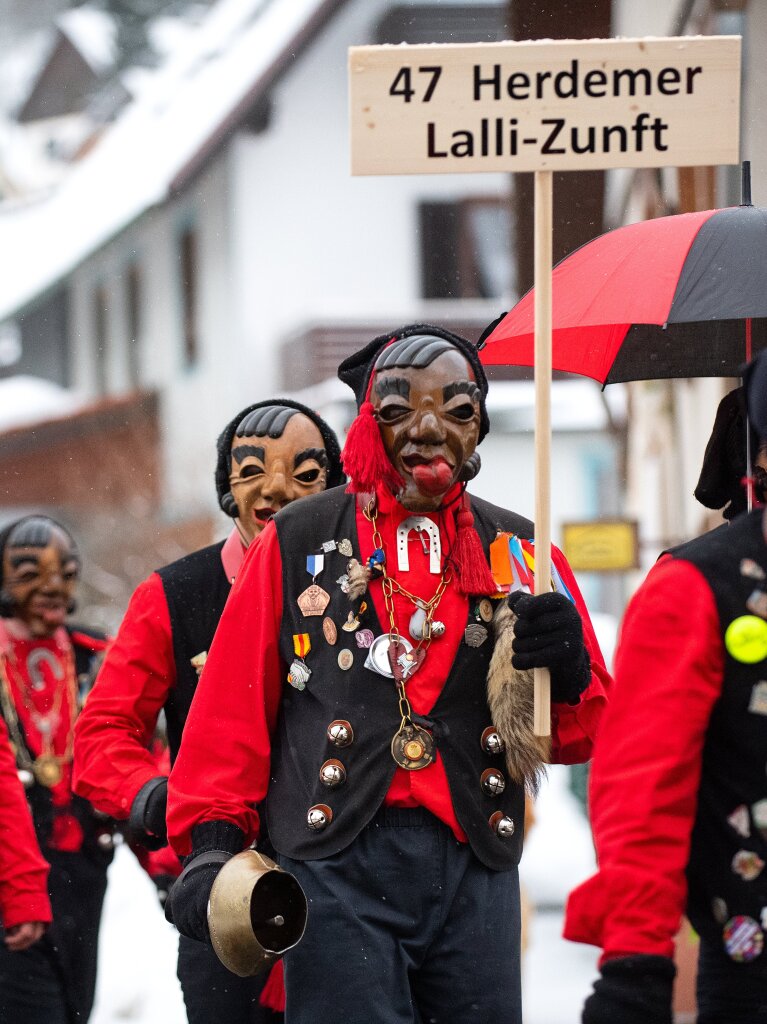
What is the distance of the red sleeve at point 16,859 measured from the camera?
16.1 ft

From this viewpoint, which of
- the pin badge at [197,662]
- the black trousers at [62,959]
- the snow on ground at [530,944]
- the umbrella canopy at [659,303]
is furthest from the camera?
the snow on ground at [530,944]

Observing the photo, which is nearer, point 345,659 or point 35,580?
point 345,659

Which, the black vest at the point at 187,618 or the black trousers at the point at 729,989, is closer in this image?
the black trousers at the point at 729,989

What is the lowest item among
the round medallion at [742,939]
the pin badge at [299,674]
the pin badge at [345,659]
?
the round medallion at [742,939]

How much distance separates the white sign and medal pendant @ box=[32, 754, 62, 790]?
2605mm

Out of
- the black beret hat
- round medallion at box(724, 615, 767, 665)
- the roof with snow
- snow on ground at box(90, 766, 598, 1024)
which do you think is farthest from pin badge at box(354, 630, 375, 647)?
the roof with snow

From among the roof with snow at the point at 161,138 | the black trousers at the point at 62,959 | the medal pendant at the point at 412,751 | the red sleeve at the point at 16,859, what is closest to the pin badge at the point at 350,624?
the medal pendant at the point at 412,751

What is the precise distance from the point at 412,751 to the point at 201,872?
44 cm

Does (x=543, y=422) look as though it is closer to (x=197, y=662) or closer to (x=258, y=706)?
(x=258, y=706)

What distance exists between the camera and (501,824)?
351cm

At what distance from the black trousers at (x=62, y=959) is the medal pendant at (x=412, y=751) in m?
2.10

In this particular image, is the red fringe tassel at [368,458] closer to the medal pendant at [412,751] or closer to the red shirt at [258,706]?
the red shirt at [258,706]

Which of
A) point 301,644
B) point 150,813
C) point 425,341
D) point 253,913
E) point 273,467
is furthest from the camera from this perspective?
point 273,467

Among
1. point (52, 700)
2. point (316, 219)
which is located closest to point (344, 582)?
point (52, 700)
